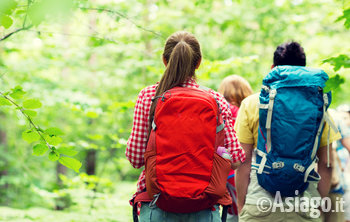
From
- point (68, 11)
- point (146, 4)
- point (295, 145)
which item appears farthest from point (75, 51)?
point (68, 11)

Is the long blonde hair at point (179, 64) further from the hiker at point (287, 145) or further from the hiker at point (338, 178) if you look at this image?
the hiker at point (338, 178)

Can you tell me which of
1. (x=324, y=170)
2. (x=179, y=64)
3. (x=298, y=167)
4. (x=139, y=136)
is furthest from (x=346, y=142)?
(x=139, y=136)

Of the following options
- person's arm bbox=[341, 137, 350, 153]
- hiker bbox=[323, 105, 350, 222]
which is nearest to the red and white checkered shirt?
hiker bbox=[323, 105, 350, 222]

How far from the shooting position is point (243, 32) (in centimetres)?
798

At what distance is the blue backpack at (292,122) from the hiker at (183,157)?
1.80ft


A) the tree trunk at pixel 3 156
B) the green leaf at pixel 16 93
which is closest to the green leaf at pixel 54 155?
the green leaf at pixel 16 93

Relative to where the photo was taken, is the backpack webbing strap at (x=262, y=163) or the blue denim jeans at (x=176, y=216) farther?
the backpack webbing strap at (x=262, y=163)

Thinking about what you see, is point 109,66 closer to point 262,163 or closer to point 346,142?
point 346,142

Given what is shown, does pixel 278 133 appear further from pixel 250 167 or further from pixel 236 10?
pixel 236 10

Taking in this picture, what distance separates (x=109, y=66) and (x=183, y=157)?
25.2ft

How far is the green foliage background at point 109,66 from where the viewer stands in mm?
2324

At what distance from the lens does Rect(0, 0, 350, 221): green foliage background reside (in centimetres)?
232

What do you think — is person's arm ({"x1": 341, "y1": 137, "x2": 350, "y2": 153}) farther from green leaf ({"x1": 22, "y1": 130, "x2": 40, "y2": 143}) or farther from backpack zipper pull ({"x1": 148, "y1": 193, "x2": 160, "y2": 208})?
green leaf ({"x1": 22, "y1": 130, "x2": 40, "y2": 143})

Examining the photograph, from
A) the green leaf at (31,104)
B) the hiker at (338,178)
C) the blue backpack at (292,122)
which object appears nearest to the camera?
the green leaf at (31,104)
